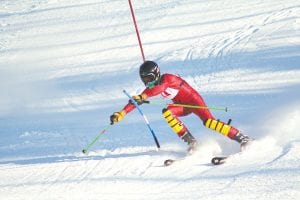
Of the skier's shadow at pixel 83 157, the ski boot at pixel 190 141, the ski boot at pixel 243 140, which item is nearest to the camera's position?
the ski boot at pixel 243 140

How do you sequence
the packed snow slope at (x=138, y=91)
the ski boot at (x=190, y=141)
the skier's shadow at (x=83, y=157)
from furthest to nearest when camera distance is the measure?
the skier's shadow at (x=83, y=157)
the ski boot at (x=190, y=141)
the packed snow slope at (x=138, y=91)

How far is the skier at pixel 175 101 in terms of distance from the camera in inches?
278

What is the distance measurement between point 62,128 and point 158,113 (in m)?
1.69

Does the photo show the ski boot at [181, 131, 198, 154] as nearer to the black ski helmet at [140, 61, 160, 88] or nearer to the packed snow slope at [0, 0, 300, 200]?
the packed snow slope at [0, 0, 300, 200]

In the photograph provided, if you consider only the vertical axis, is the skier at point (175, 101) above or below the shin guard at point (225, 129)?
above

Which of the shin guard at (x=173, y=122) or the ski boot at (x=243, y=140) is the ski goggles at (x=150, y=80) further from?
the ski boot at (x=243, y=140)

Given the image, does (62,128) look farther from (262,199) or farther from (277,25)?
(277,25)

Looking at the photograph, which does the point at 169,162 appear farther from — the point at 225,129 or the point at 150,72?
the point at 150,72

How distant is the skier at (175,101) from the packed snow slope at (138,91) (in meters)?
0.27

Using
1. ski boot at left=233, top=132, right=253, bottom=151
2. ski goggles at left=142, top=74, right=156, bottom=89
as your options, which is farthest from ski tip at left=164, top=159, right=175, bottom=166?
ski goggles at left=142, top=74, right=156, bottom=89

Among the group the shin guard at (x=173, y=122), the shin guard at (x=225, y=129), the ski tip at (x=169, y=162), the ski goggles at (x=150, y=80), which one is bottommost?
the ski tip at (x=169, y=162)

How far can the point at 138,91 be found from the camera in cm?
1059

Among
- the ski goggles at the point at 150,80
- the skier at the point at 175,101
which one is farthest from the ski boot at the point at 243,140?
the ski goggles at the point at 150,80

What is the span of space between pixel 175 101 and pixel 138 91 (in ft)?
9.99
